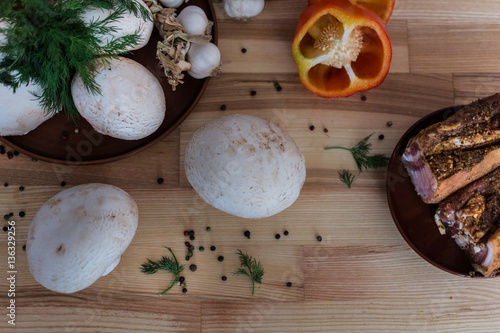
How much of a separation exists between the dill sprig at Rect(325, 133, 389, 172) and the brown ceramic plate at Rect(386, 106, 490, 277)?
67 millimetres

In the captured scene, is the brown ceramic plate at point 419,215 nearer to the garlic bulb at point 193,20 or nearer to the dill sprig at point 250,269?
the dill sprig at point 250,269

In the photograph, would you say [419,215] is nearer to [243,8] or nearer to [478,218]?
[478,218]

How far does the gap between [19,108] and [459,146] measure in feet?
3.76

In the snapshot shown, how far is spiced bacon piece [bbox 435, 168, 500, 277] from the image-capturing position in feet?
3.28

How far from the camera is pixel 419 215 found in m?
1.08

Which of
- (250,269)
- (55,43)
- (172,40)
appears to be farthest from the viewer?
(250,269)

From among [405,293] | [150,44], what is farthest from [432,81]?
[150,44]

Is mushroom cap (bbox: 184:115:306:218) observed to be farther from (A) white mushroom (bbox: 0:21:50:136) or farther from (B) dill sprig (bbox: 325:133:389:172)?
(A) white mushroom (bbox: 0:21:50:136)

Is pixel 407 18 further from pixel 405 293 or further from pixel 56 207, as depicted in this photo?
pixel 56 207

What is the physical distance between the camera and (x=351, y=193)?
115 centimetres

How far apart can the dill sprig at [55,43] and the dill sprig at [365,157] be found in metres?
0.69

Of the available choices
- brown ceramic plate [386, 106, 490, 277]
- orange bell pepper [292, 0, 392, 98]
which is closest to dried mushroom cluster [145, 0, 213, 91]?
orange bell pepper [292, 0, 392, 98]

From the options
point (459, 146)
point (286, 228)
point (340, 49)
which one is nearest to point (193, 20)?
point (340, 49)

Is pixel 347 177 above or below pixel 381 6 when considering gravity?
below
